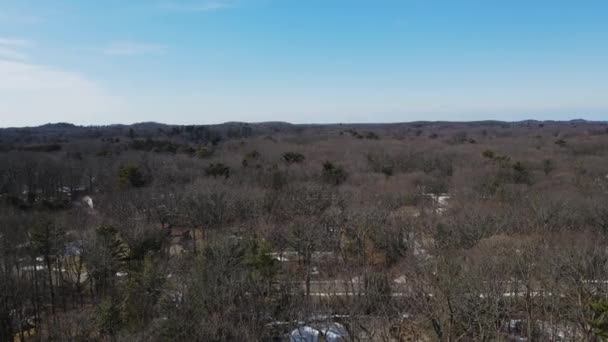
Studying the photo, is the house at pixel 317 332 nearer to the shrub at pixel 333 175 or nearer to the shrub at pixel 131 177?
the shrub at pixel 131 177

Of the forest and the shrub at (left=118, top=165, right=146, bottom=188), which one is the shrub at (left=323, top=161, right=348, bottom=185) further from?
the shrub at (left=118, top=165, right=146, bottom=188)

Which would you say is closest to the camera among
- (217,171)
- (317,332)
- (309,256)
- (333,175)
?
(317,332)

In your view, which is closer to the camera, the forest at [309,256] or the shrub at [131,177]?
the forest at [309,256]

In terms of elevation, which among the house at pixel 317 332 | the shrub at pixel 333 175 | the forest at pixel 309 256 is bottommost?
the house at pixel 317 332

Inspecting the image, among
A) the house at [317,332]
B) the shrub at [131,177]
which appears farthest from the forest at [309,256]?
the shrub at [131,177]

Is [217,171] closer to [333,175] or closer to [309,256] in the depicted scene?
[333,175]

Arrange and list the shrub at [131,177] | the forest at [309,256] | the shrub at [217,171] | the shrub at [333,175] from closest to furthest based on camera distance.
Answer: the forest at [309,256]
the shrub at [131,177]
the shrub at [333,175]
the shrub at [217,171]

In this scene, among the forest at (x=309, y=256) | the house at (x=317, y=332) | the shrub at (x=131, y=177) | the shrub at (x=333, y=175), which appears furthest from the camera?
the shrub at (x=333, y=175)

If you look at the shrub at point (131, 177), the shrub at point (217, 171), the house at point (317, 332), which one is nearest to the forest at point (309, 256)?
the house at point (317, 332)

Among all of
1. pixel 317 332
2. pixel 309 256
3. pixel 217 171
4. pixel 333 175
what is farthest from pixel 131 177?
pixel 317 332

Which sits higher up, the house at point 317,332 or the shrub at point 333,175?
the shrub at point 333,175

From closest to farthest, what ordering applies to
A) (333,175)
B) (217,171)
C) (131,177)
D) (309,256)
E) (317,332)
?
(317,332) → (309,256) → (131,177) → (333,175) → (217,171)
